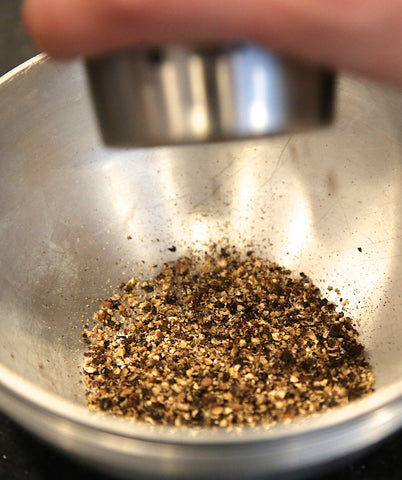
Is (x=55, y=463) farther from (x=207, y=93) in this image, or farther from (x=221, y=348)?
(x=207, y=93)

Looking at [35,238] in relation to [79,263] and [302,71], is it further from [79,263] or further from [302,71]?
[302,71]

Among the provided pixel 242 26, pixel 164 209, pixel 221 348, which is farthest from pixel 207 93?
pixel 164 209

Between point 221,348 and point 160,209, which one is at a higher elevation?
point 160,209

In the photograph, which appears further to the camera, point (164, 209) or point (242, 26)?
point (164, 209)

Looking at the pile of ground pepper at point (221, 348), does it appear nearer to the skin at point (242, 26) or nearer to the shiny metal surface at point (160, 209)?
the shiny metal surface at point (160, 209)

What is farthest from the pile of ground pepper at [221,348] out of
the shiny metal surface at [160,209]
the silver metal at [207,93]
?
the silver metal at [207,93]

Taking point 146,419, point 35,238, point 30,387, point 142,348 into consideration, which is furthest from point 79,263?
point 30,387

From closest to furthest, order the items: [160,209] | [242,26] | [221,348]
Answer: [242,26]
[221,348]
[160,209]
